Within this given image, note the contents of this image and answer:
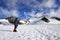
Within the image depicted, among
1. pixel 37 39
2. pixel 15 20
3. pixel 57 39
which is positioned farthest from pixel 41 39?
pixel 15 20

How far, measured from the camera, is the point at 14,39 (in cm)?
1035

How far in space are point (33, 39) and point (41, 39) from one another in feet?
1.91

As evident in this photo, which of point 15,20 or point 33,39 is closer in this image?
point 33,39

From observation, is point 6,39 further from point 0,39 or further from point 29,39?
point 29,39

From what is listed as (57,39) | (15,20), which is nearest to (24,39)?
(57,39)

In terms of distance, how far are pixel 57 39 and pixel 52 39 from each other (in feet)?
1.15

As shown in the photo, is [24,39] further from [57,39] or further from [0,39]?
[57,39]

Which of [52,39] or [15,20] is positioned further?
[15,20]

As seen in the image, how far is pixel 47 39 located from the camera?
33.8ft

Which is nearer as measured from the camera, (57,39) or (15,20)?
(57,39)

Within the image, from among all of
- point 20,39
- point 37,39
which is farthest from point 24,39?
point 37,39

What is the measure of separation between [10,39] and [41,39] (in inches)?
88.4

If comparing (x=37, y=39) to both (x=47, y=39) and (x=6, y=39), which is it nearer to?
(x=47, y=39)

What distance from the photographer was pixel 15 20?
14.9 metres
